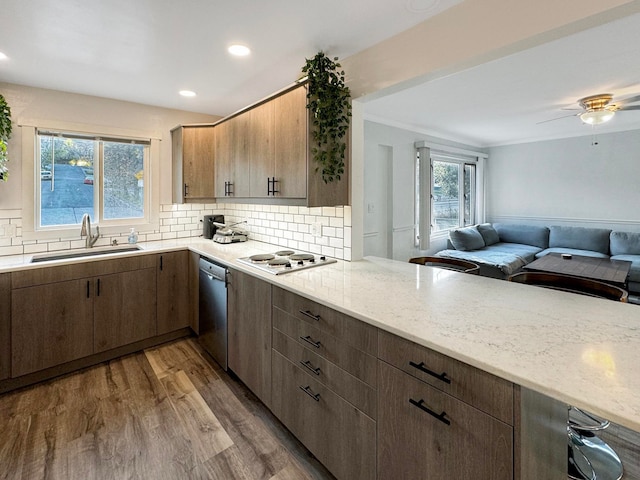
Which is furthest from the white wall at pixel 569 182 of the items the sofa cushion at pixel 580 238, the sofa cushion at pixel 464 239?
the sofa cushion at pixel 464 239

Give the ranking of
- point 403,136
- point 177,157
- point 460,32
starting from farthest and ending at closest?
1. point 403,136
2. point 177,157
3. point 460,32

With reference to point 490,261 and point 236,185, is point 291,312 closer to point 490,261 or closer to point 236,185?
point 236,185

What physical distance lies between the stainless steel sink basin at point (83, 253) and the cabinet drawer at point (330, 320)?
6.78 feet

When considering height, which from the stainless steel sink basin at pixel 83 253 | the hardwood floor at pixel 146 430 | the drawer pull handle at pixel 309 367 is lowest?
the hardwood floor at pixel 146 430

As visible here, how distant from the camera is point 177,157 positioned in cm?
350

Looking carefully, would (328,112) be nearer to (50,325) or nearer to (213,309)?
(213,309)

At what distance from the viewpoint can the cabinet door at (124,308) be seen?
274cm

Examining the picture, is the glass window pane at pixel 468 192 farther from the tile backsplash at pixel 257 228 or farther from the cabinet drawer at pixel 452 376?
the cabinet drawer at pixel 452 376

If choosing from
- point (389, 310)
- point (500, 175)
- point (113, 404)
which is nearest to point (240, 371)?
point (113, 404)

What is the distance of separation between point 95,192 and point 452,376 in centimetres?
355

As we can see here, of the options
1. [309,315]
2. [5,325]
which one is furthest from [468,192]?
[5,325]

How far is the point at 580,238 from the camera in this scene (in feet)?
17.8

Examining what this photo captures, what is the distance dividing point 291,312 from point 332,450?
69 centimetres

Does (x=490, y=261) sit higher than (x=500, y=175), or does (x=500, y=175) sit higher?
(x=500, y=175)
